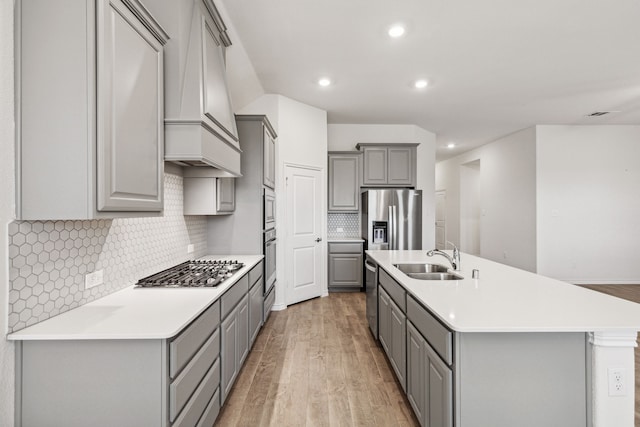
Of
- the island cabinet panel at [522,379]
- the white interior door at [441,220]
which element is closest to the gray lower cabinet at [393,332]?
the island cabinet panel at [522,379]

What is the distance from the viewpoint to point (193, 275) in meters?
2.33

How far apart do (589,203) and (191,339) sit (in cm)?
719

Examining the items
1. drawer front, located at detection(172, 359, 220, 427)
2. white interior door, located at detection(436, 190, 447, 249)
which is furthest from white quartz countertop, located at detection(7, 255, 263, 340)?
white interior door, located at detection(436, 190, 447, 249)

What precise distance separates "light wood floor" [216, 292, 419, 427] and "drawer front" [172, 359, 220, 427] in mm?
372

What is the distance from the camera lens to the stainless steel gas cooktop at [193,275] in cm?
206

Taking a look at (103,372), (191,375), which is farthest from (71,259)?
(191,375)

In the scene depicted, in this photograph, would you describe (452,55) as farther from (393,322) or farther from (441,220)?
(441,220)

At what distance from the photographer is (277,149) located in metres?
4.41

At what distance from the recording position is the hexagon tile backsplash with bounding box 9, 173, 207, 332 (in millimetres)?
1321

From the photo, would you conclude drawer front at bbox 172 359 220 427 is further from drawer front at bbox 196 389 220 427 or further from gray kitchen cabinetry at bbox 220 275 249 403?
gray kitchen cabinetry at bbox 220 275 249 403

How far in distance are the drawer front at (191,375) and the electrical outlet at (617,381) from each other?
1.88 meters

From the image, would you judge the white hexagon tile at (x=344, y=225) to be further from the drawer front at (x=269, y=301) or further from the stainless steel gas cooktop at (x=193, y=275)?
the stainless steel gas cooktop at (x=193, y=275)

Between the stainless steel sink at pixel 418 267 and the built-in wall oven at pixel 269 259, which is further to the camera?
the built-in wall oven at pixel 269 259

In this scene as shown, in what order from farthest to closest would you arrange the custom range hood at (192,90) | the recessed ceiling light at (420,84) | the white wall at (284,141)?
1. the white wall at (284,141)
2. the recessed ceiling light at (420,84)
3. the custom range hood at (192,90)
